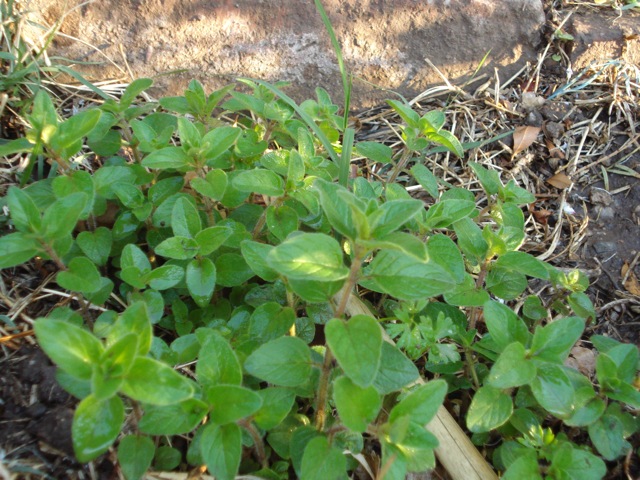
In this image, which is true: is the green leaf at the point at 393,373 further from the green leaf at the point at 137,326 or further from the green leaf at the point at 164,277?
the green leaf at the point at 164,277

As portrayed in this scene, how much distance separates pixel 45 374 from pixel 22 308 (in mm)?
348

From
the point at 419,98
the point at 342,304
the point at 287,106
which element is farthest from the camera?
the point at 419,98

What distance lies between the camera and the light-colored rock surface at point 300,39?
8.97ft

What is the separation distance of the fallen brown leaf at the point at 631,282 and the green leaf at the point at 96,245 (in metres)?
2.16

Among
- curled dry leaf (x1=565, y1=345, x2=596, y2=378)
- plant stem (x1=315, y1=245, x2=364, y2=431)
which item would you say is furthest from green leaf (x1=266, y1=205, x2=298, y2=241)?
curled dry leaf (x1=565, y1=345, x2=596, y2=378)

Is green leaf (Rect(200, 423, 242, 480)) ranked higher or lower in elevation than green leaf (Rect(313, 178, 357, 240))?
lower

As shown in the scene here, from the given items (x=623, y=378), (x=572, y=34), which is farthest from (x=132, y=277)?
(x=572, y=34)

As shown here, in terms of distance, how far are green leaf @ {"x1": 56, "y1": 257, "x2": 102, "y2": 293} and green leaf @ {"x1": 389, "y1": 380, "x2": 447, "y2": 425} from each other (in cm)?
94

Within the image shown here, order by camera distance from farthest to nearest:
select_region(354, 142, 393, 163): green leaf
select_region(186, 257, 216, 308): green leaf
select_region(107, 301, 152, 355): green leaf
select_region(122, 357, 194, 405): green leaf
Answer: select_region(354, 142, 393, 163): green leaf, select_region(186, 257, 216, 308): green leaf, select_region(107, 301, 152, 355): green leaf, select_region(122, 357, 194, 405): green leaf

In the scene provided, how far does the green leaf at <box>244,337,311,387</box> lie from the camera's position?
1423mm

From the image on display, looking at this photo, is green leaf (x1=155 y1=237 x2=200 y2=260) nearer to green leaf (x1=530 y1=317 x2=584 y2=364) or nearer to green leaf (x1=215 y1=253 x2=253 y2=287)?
green leaf (x1=215 y1=253 x2=253 y2=287)

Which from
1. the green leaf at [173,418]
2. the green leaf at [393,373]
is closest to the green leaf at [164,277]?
the green leaf at [173,418]

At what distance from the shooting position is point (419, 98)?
2.95 m

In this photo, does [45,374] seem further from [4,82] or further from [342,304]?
[4,82]
